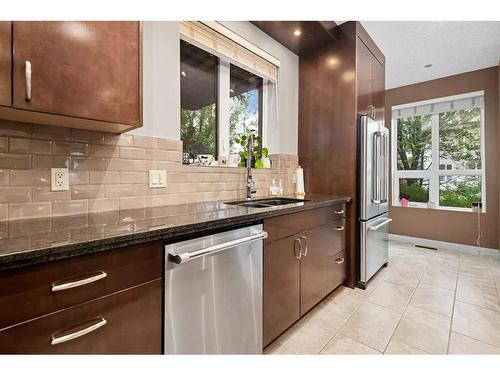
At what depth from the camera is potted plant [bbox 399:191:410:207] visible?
4.39m

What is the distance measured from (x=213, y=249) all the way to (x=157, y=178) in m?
0.77

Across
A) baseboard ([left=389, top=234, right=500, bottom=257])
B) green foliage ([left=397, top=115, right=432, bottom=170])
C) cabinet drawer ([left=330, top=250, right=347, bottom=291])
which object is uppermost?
green foliage ([left=397, top=115, right=432, bottom=170])

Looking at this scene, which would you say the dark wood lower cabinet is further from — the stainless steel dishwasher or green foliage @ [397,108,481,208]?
green foliage @ [397,108,481,208]

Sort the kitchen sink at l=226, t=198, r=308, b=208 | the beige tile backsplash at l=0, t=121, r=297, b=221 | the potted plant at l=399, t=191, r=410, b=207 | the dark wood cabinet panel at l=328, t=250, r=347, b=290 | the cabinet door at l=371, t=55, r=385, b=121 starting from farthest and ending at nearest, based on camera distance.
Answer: the potted plant at l=399, t=191, r=410, b=207 < the cabinet door at l=371, t=55, r=385, b=121 < the dark wood cabinet panel at l=328, t=250, r=347, b=290 < the kitchen sink at l=226, t=198, r=308, b=208 < the beige tile backsplash at l=0, t=121, r=297, b=221

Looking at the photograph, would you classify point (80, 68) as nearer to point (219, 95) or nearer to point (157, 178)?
point (157, 178)

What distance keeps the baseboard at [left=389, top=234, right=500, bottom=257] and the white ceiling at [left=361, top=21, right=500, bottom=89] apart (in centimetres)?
264

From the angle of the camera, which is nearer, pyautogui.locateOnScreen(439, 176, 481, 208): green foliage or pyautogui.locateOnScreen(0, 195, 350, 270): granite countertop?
pyautogui.locateOnScreen(0, 195, 350, 270): granite countertop

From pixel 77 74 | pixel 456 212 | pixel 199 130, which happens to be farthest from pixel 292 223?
pixel 456 212

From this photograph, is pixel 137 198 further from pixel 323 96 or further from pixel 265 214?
pixel 323 96

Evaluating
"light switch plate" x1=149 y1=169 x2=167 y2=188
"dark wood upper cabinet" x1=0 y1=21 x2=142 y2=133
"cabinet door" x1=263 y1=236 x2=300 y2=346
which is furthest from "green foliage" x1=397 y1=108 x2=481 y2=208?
"dark wood upper cabinet" x1=0 y1=21 x2=142 y2=133

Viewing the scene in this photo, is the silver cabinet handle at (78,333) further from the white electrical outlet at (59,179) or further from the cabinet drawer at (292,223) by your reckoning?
the cabinet drawer at (292,223)

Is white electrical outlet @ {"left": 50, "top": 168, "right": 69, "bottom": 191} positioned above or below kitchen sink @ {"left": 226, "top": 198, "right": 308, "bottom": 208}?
above

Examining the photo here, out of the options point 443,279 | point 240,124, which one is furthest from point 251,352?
point 443,279

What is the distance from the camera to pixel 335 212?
7.36 feet
